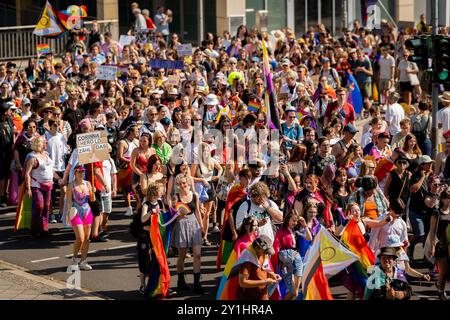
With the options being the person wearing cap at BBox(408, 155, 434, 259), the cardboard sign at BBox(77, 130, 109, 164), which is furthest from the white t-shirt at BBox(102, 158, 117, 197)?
the person wearing cap at BBox(408, 155, 434, 259)

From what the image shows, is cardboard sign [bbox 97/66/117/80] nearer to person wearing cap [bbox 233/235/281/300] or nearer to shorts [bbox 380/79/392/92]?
shorts [bbox 380/79/392/92]

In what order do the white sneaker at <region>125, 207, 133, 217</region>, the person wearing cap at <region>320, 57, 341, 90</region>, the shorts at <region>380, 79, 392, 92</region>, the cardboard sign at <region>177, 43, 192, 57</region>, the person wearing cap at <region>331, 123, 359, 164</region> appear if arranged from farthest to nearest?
the shorts at <region>380, 79, 392, 92</region> < the cardboard sign at <region>177, 43, 192, 57</region> < the person wearing cap at <region>320, 57, 341, 90</region> < the white sneaker at <region>125, 207, 133, 217</region> < the person wearing cap at <region>331, 123, 359, 164</region>

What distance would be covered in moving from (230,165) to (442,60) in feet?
14.2

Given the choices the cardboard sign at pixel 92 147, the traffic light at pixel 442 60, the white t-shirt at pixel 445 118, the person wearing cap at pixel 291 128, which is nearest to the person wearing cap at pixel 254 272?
the cardboard sign at pixel 92 147

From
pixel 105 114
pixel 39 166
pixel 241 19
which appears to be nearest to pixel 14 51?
pixel 241 19

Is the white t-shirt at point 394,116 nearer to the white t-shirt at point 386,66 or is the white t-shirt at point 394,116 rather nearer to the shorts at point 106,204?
the shorts at point 106,204

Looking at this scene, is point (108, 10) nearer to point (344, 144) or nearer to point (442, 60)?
point (442, 60)

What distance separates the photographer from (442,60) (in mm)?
18688

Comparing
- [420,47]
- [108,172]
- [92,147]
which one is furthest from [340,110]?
[92,147]

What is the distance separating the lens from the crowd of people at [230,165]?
45.2 ft

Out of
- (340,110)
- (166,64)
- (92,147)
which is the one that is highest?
(166,64)

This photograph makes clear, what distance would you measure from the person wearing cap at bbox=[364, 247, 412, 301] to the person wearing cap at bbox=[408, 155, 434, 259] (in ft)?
11.1

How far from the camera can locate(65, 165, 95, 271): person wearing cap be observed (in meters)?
14.8

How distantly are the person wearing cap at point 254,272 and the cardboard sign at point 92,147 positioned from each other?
452cm
